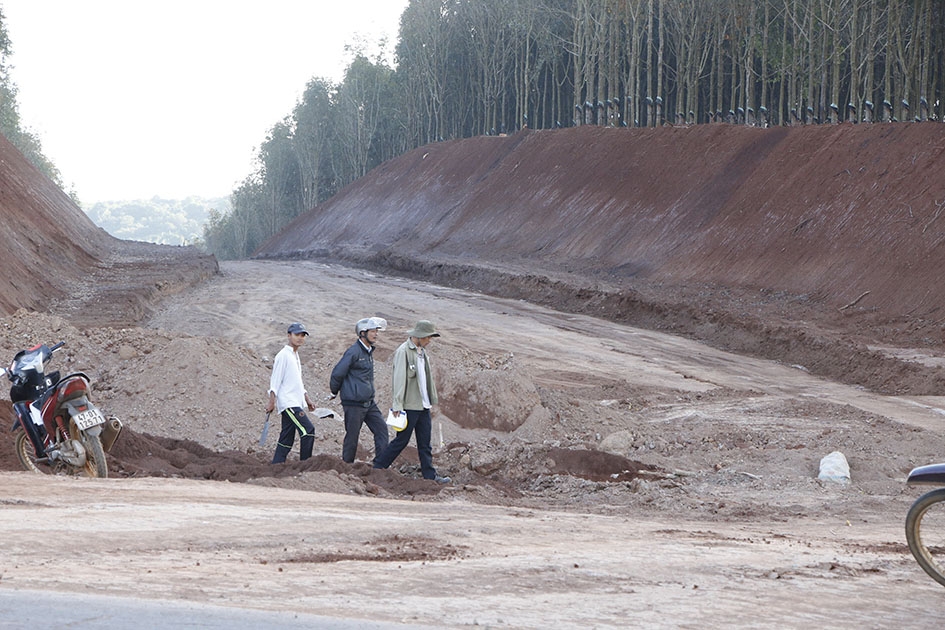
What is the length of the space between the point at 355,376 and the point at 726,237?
21.9 metres

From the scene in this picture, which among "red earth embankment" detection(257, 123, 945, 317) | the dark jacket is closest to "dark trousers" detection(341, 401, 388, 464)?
the dark jacket

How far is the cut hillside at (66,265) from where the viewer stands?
928 inches

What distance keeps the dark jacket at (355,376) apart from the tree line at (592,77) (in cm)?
2834

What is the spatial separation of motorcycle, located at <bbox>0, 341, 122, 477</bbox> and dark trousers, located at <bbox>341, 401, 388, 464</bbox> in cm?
246

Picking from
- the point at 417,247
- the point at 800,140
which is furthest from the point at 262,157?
the point at 800,140

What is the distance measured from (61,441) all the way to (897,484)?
8.02 metres

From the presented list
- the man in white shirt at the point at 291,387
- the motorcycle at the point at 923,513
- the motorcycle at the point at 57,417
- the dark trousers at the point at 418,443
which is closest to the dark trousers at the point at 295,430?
the man in white shirt at the point at 291,387

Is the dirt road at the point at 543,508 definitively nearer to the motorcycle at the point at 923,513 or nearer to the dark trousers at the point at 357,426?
the motorcycle at the point at 923,513

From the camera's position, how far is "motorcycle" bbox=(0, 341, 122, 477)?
343 inches

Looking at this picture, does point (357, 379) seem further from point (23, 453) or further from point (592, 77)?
point (592, 77)

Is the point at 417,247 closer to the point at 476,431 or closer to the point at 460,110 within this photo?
the point at 460,110

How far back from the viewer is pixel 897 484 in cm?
1060

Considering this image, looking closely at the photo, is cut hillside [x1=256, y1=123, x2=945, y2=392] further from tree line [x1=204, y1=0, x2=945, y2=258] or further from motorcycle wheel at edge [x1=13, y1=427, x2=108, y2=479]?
motorcycle wheel at edge [x1=13, y1=427, x2=108, y2=479]

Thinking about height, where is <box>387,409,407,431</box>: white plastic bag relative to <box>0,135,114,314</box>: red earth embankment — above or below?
below
